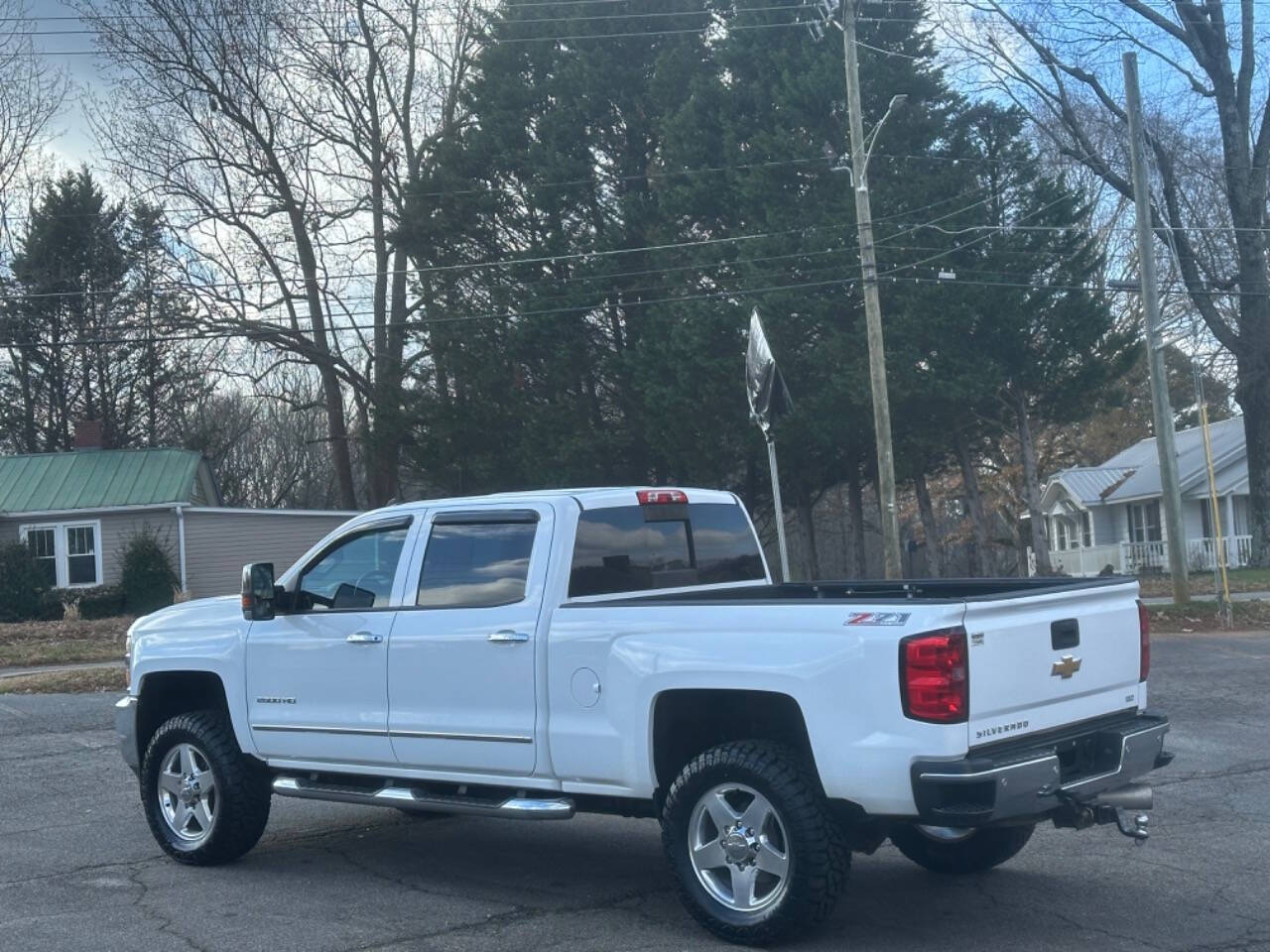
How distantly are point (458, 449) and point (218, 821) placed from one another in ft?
97.8

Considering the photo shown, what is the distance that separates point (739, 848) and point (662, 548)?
1.91 m

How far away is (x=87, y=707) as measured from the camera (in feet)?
48.8

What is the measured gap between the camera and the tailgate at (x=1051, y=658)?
18.6ft

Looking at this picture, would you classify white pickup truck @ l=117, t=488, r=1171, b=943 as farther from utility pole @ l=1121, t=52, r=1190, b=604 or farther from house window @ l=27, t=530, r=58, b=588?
house window @ l=27, t=530, r=58, b=588

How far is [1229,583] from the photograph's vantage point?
29000 millimetres

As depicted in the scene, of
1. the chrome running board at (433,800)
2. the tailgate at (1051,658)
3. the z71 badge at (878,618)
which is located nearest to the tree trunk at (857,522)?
the chrome running board at (433,800)

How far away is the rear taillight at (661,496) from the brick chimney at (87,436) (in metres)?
34.6

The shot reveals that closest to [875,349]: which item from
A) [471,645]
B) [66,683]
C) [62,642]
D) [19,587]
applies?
[66,683]

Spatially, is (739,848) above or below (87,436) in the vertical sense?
below

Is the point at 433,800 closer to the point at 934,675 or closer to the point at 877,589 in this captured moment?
the point at 877,589

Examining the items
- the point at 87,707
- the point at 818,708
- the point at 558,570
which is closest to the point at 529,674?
the point at 558,570

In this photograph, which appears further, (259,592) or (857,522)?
(857,522)

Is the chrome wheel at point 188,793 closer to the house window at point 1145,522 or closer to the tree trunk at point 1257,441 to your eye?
the tree trunk at point 1257,441

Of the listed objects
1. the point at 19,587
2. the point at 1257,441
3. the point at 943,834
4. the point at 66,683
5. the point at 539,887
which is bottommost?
the point at 539,887
